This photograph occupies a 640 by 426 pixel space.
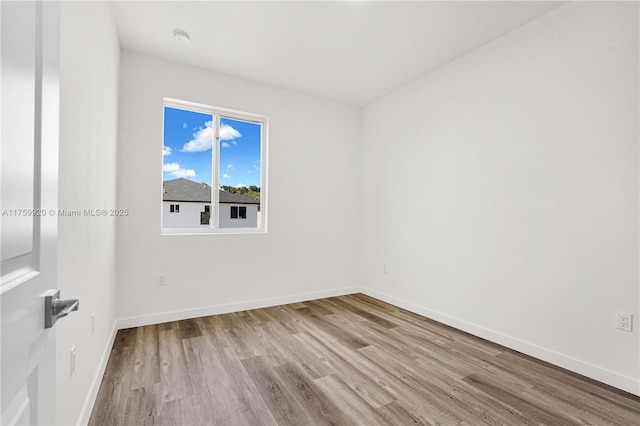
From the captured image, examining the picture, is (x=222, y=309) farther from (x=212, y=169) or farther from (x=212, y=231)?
(x=212, y=169)

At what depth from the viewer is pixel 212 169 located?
3.45 m

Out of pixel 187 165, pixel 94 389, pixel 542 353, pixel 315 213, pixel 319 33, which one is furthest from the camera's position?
pixel 315 213

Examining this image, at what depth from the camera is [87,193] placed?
1.66 m

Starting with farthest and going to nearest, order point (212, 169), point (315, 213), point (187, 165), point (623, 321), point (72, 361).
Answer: point (315, 213) → point (212, 169) → point (187, 165) → point (623, 321) → point (72, 361)

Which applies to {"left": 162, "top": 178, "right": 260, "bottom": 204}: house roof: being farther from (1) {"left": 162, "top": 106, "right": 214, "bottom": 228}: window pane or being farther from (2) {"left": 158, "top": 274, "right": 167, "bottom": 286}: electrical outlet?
(2) {"left": 158, "top": 274, "right": 167, "bottom": 286}: electrical outlet

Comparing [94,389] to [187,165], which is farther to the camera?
[187,165]

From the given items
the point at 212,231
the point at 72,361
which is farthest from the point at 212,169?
the point at 72,361

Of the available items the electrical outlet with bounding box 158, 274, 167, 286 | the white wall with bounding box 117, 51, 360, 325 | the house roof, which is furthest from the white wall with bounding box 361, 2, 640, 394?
the electrical outlet with bounding box 158, 274, 167, 286

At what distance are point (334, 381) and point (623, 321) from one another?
196 cm

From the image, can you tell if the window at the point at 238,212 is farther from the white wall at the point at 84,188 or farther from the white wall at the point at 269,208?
the white wall at the point at 84,188

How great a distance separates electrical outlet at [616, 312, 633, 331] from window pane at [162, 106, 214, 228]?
362cm

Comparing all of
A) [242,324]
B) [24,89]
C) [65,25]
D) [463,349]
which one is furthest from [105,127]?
[463,349]

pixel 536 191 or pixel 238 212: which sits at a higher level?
pixel 536 191

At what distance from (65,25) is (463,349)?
3.26m
